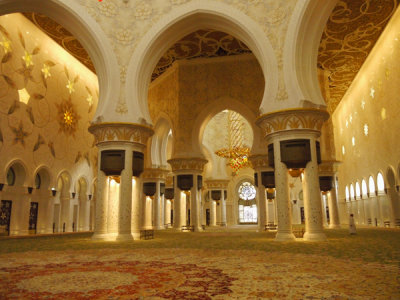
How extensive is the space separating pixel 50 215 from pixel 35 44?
6989mm

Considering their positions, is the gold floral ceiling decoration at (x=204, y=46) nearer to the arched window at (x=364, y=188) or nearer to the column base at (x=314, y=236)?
the column base at (x=314, y=236)

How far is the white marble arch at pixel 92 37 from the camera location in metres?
9.31

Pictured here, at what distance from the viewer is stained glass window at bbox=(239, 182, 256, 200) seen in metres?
28.1

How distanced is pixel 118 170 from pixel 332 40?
10.6 m

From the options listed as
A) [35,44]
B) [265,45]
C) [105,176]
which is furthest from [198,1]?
[35,44]

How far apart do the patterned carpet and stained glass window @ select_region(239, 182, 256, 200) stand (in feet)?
78.2

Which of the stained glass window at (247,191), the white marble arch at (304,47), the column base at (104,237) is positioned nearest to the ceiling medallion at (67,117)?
the column base at (104,237)

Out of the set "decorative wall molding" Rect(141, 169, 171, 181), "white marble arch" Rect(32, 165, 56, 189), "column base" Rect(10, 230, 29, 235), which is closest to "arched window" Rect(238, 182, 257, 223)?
"decorative wall molding" Rect(141, 169, 171, 181)

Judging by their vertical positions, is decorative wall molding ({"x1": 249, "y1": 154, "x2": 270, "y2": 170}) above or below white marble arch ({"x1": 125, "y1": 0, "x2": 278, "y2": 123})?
below

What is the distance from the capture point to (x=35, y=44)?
1282cm

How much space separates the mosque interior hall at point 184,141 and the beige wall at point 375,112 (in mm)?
112

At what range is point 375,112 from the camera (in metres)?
15.4

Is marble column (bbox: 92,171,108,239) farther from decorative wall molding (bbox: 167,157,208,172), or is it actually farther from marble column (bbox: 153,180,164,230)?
marble column (bbox: 153,180,164,230)

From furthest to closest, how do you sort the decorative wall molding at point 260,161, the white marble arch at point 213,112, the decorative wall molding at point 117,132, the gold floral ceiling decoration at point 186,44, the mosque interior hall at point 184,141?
the white marble arch at point 213,112 < the decorative wall molding at point 260,161 < the gold floral ceiling decoration at point 186,44 < the decorative wall molding at point 117,132 < the mosque interior hall at point 184,141
